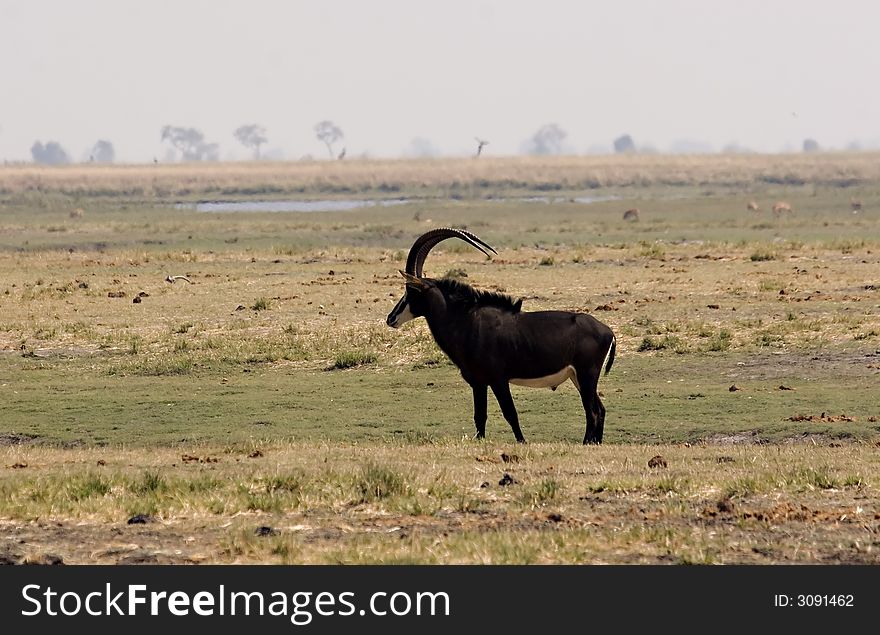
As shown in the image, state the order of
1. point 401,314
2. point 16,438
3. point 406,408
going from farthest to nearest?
1. point 406,408
2. point 16,438
3. point 401,314

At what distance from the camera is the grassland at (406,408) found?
1001 centimetres

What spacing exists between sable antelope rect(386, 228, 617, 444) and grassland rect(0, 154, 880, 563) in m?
0.54

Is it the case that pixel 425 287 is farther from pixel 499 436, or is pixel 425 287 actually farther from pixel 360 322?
pixel 360 322

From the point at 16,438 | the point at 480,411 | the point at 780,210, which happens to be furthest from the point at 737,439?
the point at 780,210

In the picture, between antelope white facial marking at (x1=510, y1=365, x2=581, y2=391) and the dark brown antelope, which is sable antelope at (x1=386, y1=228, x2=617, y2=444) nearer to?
antelope white facial marking at (x1=510, y1=365, x2=581, y2=391)

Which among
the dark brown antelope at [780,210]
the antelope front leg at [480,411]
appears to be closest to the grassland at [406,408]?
the antelope front leg at [480,411]

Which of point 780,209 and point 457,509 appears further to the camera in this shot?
point 780,209

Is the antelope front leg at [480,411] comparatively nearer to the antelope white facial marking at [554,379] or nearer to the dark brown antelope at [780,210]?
the antelope white facial marking at [554,379]

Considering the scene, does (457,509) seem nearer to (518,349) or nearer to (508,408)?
(508,408)

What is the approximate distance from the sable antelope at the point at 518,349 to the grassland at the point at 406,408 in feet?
1.77

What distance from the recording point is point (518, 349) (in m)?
15.5

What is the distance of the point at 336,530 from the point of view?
33.6ft

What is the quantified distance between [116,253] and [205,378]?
20.7 metres

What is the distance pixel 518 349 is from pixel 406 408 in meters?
3.57
